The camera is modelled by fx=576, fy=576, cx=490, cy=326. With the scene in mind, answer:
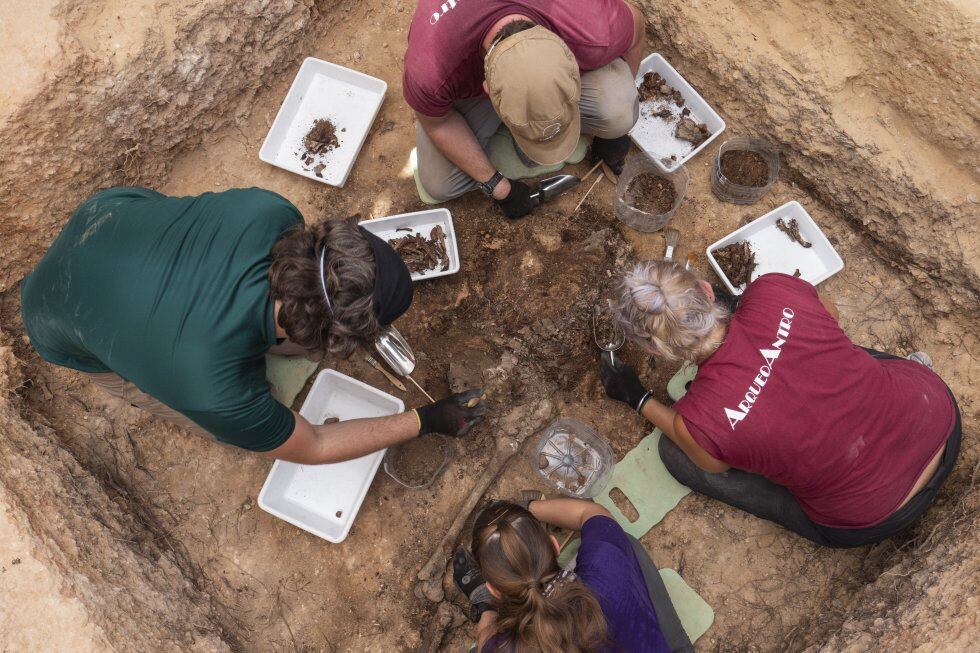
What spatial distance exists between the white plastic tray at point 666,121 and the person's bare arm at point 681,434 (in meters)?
1.63

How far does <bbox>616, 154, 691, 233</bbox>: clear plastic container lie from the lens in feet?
12.1

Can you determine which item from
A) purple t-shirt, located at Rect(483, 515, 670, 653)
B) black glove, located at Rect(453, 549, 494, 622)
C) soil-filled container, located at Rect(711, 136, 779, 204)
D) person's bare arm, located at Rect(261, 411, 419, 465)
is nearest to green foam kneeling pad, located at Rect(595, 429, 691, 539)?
purple t-shirt, located at Rect(483, 515, 670, 653)

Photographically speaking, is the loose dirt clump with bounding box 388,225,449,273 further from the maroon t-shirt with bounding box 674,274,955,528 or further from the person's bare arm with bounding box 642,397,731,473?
the maroon t-shirt with bounding box 674,274,955,528

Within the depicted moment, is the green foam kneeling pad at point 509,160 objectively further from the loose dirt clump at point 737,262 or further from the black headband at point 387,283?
the black headband at point 387,283

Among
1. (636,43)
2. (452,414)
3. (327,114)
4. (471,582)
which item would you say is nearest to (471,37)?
(636,43)

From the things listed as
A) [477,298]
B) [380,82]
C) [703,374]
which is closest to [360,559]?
[477,298]

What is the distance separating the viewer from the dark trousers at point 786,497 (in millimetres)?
2809

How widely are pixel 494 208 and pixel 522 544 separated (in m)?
2.25

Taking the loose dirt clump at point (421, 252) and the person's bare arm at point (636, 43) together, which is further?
the loose dirt clump at point (421, 252)

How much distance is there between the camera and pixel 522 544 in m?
2.36

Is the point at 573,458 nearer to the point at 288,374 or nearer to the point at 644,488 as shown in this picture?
the point at 644,488

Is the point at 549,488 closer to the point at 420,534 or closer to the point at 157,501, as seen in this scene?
the point at 420,534

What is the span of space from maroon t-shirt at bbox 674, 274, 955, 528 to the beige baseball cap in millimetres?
1299

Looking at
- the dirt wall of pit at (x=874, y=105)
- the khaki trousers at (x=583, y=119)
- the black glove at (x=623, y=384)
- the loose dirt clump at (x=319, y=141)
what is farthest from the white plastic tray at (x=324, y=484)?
the dirt wall of pit at (x=874, y=105)
